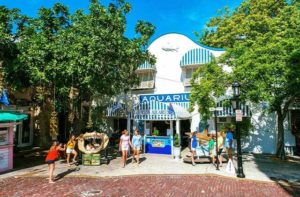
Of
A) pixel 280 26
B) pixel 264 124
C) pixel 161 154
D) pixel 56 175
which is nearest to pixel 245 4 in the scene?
pixel 280 26

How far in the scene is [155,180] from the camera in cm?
1092

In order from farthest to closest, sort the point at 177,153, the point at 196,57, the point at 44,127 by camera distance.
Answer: the point at 44,127 < the point at 196,57 < the point at 177,153

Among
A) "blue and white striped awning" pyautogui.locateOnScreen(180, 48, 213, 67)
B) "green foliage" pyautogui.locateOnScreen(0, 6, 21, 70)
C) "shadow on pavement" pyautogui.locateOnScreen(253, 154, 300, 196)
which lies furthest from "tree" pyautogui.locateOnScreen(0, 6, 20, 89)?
"shadow on pavement" pyautogui.locateOnScreen(253, 154, 300, 196)

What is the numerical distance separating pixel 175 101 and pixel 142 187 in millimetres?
10876

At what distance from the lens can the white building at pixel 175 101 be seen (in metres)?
17.8

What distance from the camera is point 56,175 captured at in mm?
11688

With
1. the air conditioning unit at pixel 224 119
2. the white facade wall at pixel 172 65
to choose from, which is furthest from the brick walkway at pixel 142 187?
the white facade wall at pixel 172 65

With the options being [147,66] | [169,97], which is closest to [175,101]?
[169,97]

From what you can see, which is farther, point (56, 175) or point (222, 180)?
point (56, 175)

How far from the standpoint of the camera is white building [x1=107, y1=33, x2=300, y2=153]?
17.8 meters

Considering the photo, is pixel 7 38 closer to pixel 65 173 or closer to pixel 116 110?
pixel 65 173

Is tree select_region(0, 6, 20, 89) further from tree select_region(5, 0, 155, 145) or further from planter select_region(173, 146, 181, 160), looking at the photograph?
planter select_region(173, 146, 181, 160)

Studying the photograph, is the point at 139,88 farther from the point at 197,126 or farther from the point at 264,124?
the point at 264,124

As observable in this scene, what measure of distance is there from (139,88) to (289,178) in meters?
12.8
